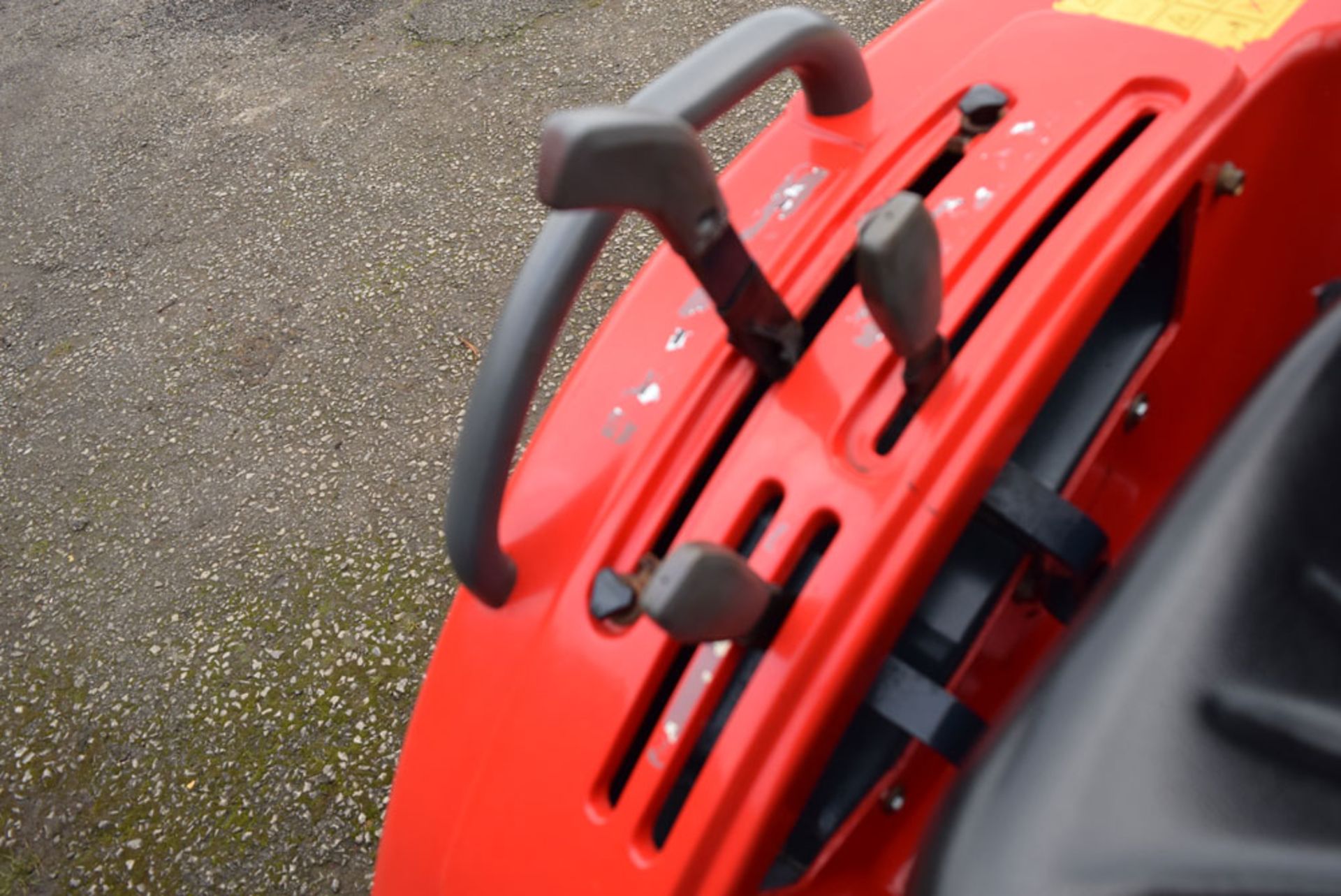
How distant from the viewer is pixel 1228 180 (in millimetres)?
841

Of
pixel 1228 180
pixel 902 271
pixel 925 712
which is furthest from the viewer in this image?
pixel 1228 180

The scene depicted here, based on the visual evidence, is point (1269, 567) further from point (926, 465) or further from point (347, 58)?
point (347, 58)

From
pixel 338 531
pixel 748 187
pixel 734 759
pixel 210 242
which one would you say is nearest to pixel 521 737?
pixel 734 759

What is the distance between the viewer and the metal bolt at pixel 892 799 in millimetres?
777

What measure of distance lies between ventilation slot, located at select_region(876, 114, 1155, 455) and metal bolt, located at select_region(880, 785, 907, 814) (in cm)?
27

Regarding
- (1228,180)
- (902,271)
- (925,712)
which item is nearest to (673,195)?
(902,271)

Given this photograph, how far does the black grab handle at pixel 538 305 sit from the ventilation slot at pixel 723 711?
206mm

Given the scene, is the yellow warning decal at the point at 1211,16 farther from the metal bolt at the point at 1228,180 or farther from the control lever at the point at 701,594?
the control lever at the point at 701,594

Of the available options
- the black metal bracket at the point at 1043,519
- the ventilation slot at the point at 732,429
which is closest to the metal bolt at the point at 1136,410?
the black metal bracket at the point at 1043,519

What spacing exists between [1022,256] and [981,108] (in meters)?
0.16

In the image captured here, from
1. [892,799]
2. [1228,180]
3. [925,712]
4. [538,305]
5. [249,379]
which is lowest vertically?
[249,379]

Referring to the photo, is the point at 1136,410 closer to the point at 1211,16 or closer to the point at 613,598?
the point at 1211,16

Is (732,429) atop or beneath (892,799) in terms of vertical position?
atop

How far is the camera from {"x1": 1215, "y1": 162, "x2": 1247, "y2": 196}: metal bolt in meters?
0.84
